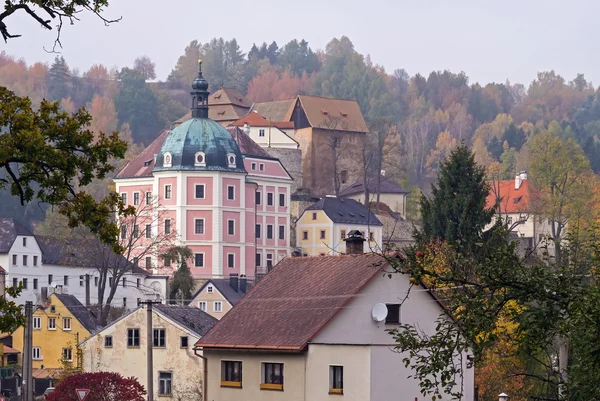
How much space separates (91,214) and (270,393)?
21.0 m

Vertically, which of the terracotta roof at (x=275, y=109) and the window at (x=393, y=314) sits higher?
the terracotta roof at (x=275, y=109)

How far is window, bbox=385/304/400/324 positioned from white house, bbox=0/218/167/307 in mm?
68125

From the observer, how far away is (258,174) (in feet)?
424

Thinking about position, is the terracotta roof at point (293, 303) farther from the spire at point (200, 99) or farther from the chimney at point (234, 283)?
the spire at point (200, 99)

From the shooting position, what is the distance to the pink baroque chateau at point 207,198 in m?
121

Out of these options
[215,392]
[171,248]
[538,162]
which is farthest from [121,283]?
[215,392]

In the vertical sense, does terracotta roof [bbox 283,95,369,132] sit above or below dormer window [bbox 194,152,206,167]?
above

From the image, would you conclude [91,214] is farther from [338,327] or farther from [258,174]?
[258,174]

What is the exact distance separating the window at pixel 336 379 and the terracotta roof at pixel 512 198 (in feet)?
342

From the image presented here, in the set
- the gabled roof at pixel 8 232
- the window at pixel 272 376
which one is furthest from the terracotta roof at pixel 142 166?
the window at pixel 272 376

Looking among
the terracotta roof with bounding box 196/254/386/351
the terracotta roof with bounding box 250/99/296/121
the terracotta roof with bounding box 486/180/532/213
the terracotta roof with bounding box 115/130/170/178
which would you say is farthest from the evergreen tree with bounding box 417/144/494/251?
the terracotta roof with bounding box 250/99/296/121

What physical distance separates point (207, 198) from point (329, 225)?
12.6 metres

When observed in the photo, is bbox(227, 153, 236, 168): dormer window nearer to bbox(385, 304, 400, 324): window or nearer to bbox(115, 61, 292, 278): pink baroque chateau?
bbox(115, 61, 292, 278): pink baroque chateau

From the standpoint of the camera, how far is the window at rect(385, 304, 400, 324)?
3941 centimetres
